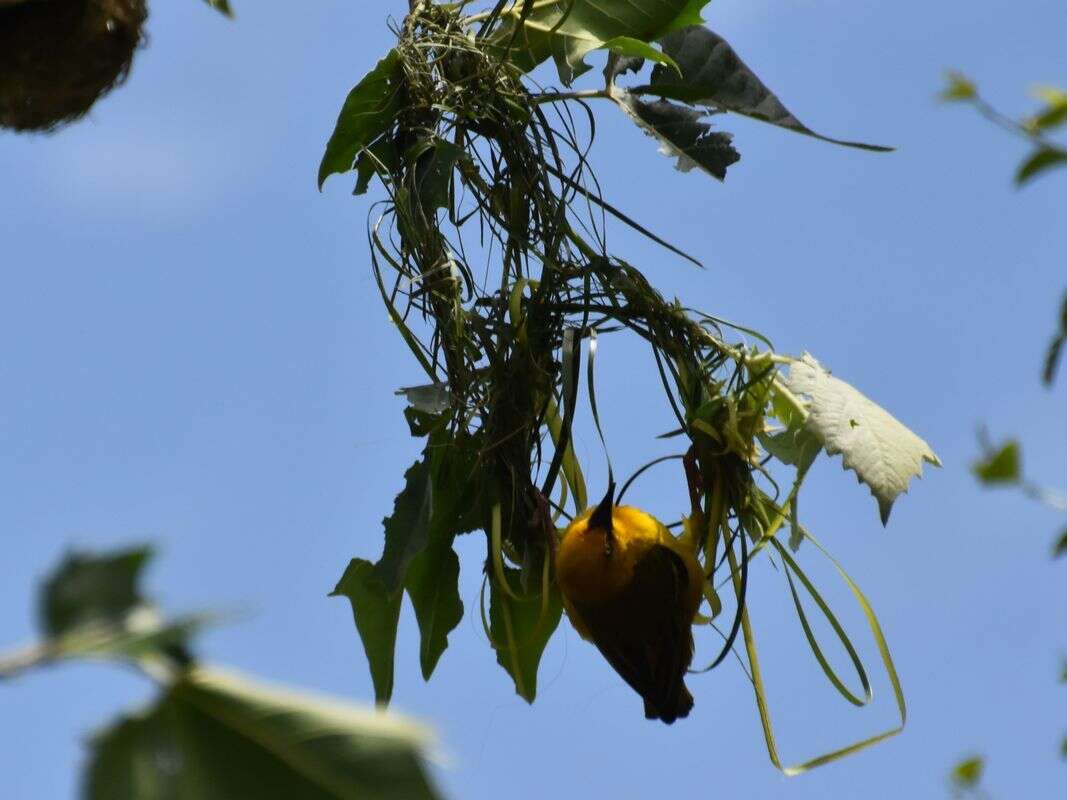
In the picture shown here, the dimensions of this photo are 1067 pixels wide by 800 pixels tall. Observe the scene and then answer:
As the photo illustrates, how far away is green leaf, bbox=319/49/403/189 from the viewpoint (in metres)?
1.23

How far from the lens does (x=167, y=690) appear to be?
424 millimetres

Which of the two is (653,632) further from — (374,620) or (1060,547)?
(1060,547)

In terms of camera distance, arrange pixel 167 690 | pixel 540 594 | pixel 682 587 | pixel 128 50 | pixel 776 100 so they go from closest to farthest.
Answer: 1. pixel 167 690
2. pixel 128 50
3. pixel 682 587
4. pixel 540 594
5. pixel 776 100

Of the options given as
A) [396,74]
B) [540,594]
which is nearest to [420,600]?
[540,594]

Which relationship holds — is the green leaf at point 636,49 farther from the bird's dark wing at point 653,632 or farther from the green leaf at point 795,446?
the bird's dark wing at point 653,632

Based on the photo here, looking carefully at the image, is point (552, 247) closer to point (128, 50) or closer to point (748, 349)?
point (748, 349)

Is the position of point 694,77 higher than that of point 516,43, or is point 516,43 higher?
point 516,43

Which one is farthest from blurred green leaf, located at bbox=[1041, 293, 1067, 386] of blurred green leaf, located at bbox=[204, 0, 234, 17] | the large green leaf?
the large green leaf

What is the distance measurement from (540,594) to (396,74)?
0.45 meters

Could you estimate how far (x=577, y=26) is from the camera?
4.17 ft

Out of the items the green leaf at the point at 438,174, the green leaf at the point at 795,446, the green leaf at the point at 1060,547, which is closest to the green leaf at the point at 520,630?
the green leaf at the point at 795,446

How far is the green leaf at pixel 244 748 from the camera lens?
15.8 inches

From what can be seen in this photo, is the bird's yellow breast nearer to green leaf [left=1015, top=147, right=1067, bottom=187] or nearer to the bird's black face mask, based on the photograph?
the bird's black face mask

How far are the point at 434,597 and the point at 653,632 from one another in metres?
0.26
